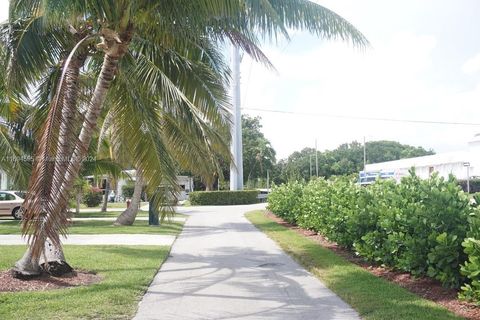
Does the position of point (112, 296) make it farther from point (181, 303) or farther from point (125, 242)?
point (125, 242)

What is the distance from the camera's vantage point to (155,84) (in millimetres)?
9922

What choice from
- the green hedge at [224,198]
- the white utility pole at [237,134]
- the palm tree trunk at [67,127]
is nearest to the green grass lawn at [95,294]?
the palm tree trunk at [67,127]

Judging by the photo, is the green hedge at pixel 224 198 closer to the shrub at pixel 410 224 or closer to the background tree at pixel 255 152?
the background tree at pixel 255 152

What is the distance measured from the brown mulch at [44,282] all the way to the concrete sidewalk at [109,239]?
541 cm

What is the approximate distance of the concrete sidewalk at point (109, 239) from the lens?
48.1 ft

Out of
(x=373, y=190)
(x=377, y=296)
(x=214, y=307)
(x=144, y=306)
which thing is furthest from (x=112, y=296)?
(x=373, y=190)

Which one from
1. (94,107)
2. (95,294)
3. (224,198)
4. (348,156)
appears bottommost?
(95,294)

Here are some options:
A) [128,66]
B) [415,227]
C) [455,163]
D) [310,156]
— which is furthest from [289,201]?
[310,156]

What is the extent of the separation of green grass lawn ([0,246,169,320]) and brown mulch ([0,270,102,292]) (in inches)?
10.9

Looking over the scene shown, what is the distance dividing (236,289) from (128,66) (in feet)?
15.7

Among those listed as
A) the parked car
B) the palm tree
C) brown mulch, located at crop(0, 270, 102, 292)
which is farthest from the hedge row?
the parked car

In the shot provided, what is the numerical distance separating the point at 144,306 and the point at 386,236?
454cm

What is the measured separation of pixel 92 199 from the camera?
38625mm

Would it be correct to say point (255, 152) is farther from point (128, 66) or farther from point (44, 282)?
point (44, 282)
